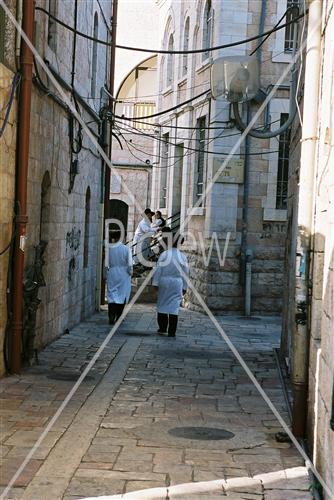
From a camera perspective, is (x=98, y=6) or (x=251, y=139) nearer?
(x=98, y=6)

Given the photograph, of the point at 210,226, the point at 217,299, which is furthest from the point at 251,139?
the point at 217,299

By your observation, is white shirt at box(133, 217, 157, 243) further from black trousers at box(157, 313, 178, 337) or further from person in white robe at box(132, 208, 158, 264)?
black trousers at box(157, 313, 178, 337)

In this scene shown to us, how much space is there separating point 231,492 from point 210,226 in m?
13.7

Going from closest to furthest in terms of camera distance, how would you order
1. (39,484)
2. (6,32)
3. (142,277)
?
(39,484) → (6,32) → (142,277)

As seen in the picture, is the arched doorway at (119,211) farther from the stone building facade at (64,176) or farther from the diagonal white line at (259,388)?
the stone building facade at (64,176)

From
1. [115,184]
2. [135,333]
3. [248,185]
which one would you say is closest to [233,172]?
[248,185]

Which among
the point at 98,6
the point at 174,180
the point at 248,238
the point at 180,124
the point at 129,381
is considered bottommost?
the point at 129,381

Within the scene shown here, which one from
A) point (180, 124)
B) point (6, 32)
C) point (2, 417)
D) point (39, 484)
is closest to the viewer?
point (39, 484)

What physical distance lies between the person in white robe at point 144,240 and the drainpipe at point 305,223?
1537 cm

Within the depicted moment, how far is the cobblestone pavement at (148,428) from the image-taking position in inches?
228

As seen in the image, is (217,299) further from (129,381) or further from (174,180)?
(129,381)

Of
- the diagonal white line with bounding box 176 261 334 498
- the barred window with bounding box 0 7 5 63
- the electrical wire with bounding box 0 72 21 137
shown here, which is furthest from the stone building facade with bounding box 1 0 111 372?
the diagonal white line with bounding box 176 261 334 498

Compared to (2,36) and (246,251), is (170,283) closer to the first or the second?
(246,251)

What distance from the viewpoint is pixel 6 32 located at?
30.3 feet
